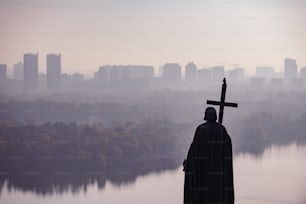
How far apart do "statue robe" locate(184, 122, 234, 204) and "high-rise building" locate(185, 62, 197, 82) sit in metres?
16.4

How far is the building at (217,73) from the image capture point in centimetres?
1850

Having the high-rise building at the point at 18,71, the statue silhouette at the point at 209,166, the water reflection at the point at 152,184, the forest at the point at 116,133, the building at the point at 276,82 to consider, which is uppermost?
the high-rise building at the point at 18,71

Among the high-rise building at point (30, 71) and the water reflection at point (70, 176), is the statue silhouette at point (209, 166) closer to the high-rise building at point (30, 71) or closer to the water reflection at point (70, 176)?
the water reflection at point (70, 176)

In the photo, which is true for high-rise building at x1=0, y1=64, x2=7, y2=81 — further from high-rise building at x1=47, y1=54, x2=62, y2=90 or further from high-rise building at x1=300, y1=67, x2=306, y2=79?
high-rise building at x1=300, y1=67, x2=306, y2=79

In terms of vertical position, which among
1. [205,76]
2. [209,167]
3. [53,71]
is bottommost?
[209,167]

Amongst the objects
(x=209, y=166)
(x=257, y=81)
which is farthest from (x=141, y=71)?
(x=209, y=166)

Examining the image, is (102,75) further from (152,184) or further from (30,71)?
(152,184)

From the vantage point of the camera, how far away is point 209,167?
2.66 m

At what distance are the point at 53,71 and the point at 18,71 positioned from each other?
198 centimetres

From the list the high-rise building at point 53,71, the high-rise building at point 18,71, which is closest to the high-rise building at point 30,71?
the high-rise building at point 18,71

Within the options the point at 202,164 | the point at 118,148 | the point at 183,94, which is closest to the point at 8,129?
the point at 118,148

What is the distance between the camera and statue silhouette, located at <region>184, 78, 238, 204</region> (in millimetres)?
2645

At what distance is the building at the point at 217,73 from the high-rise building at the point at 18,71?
17.0ft

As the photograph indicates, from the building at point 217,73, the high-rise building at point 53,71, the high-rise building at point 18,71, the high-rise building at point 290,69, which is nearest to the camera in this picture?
the building at point 217,73
